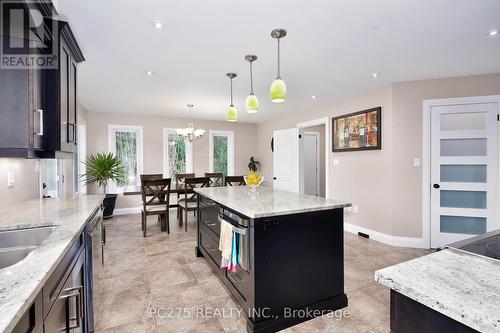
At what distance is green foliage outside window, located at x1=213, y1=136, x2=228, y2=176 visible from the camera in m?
6.66

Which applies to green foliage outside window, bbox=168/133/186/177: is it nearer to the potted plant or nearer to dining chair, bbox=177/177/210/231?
the potted plant

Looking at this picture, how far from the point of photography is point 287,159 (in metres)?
5.43

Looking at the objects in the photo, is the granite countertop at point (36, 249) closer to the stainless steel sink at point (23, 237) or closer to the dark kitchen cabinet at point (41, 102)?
the stainless steel sink at point (23, 237)

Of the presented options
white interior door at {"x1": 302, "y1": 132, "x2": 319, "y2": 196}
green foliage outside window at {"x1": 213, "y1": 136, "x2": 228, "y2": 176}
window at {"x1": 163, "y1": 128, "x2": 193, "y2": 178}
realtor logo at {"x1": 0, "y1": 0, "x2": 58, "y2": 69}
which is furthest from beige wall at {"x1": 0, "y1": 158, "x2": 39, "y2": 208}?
white interior door at {"x1": 302, "y1": 132, "x2": 319, "y2": 196}

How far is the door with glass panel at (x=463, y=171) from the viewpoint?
317 centimetres

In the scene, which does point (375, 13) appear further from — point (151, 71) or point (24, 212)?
point (24, 212)

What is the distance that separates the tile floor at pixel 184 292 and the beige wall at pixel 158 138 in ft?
8.36

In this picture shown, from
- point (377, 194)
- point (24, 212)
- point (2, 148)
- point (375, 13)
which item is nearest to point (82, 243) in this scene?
point (24, 212)

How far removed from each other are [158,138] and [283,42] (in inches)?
174

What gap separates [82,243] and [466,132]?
14.5ft

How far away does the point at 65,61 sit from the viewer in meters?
1.91

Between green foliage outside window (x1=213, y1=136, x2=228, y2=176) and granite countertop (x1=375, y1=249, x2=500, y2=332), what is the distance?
5.99 meters

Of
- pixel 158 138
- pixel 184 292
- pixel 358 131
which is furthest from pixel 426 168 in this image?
pixel 158 138

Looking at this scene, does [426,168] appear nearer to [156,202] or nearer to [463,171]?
[463,171]
